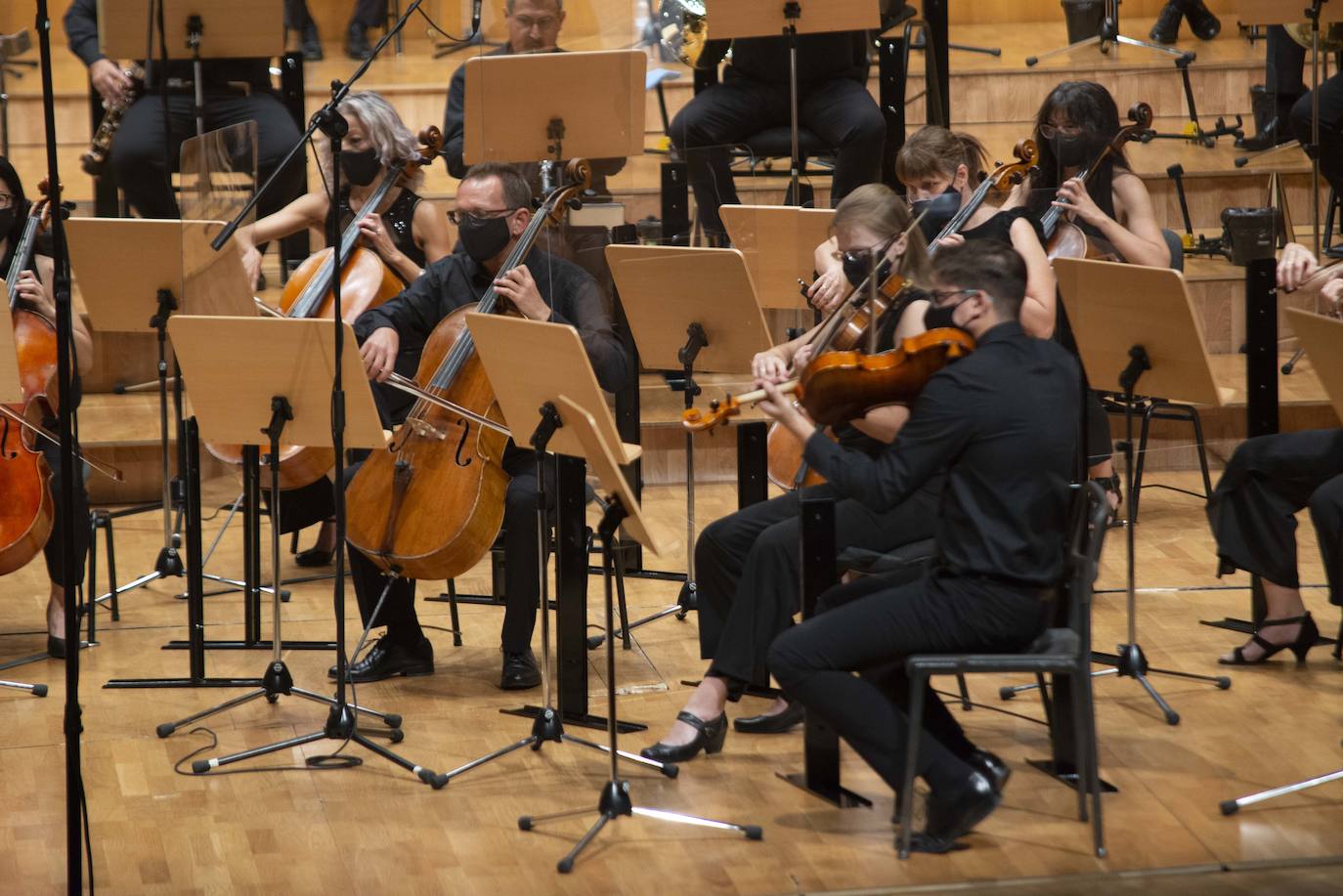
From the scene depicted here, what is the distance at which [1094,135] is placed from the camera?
12.9 feet

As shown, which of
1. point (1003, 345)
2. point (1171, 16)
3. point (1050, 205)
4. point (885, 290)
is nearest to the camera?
point (1003, 345)

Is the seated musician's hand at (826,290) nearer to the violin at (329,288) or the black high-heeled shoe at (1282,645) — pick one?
the violin at (329,288)

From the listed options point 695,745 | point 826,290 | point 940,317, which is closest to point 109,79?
point 826,290

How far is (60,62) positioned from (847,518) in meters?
5.00

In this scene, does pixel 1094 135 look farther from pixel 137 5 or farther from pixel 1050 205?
pixel 137 5

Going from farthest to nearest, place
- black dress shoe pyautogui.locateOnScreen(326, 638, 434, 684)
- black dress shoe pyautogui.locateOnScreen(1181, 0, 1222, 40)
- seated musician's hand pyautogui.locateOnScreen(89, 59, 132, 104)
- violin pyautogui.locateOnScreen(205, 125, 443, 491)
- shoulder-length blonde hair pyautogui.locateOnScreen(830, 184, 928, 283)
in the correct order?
1. black dress shoe pyautogui.locateOnScreen(1181, 0, 1222, 40)
2. seated musician's hand pyautogui.locateOnScreen(89, 59, 132, 104)
3. violin pyautogui.locateOnScreen(205, 125, 443, 491)
4. black dress shoe pyautogui.locateOnScreen(326, 638, 434, 684)
5. shoulder-length blonde hair pyautogui.locateOnScreen(830, 184, 928, 283)

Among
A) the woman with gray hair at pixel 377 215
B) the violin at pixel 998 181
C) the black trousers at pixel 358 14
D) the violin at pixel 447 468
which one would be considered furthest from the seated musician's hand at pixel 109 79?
the violin at pixel 998 181

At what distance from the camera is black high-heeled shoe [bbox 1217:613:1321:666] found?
400 centimetres

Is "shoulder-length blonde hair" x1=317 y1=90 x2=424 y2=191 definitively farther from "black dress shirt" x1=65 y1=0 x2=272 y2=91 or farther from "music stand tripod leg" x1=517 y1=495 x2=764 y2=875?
"music stand tripod leg" x1=517 y1=495 x2=764 y2=875

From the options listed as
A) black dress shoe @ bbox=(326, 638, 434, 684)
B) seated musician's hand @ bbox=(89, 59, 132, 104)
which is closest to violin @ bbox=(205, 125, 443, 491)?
black dress shoe @ bbox=(326, 638, 434, 684)

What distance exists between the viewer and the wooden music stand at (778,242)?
160 inches

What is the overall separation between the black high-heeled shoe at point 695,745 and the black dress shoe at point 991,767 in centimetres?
55

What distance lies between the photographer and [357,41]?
6051mm

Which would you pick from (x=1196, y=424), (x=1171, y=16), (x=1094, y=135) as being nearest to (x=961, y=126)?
(x=1171, y=16)
